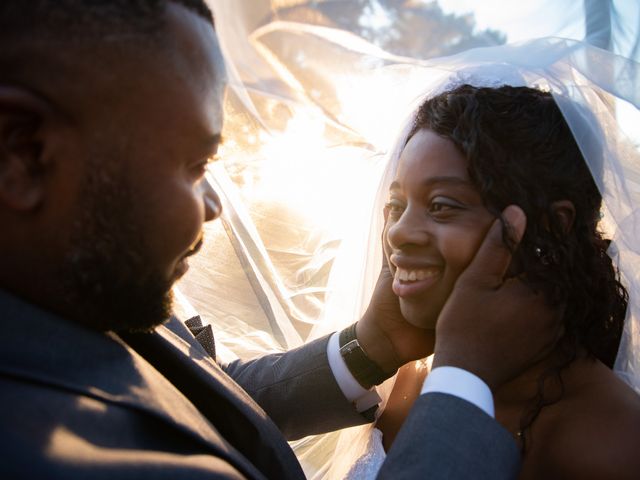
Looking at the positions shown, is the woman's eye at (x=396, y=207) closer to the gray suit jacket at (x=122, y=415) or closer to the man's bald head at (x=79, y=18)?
the gray suit jacket at (x=122, y=415)

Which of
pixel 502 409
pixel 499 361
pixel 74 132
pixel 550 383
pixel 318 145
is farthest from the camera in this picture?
pixel 318 145

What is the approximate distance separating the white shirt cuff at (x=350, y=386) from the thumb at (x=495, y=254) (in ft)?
2.55

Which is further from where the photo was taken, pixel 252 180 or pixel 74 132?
pixel 252 180

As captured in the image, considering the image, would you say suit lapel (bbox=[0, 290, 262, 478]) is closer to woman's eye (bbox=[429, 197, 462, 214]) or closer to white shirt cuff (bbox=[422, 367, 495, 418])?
white shirt cuff (bbox=[422, 367, 495, 418])

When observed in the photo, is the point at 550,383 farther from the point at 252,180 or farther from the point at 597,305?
the point at 252,180

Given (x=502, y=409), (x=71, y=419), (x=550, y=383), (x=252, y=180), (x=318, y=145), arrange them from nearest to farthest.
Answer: (x=71, y=419), (x=550, y=383), (x=502, y=409), (x=318, y=145), (x=252, y=180)

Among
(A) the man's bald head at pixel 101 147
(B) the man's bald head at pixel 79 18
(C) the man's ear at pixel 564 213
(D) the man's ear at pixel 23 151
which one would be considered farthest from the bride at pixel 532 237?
(D) the man's ear at pixel 23 151

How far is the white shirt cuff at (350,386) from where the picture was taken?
7.40ft

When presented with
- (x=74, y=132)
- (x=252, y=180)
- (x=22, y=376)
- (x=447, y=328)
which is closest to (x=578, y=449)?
(x=447, y=328)

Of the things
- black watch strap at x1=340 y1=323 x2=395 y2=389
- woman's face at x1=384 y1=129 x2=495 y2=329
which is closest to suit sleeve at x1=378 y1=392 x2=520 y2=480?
woman's face at x1=384 y1=129 x2=495 y2=329

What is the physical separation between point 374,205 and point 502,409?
3.04 feet

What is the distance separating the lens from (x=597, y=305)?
192cm

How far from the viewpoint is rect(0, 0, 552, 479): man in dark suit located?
1.23m

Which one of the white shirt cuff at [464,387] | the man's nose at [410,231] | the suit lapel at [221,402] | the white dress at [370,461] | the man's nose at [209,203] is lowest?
the white dress at [370,461]
